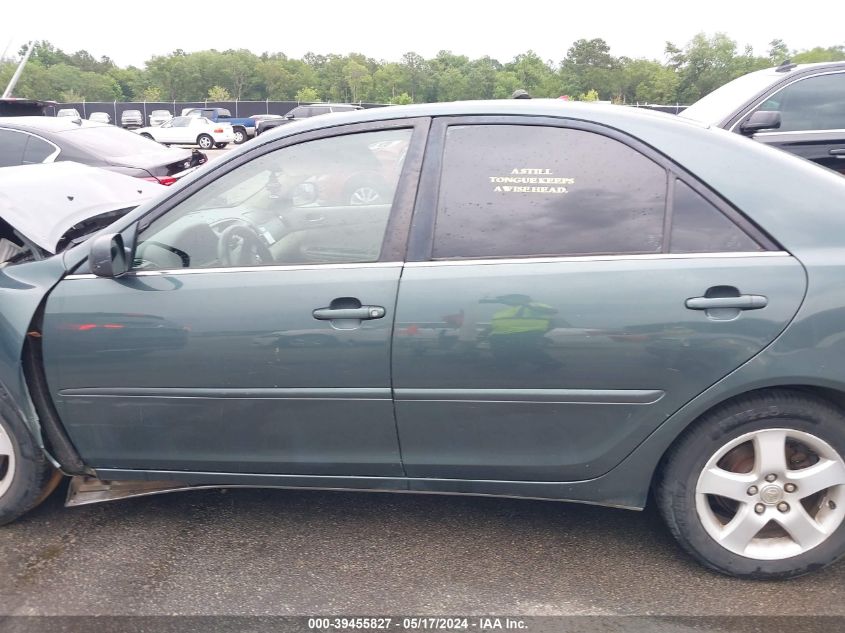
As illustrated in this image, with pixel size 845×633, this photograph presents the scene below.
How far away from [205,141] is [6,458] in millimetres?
26989

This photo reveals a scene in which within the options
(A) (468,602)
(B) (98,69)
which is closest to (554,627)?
(A) (468,602)

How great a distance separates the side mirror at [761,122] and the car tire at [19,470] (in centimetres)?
560

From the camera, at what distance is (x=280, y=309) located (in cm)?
254

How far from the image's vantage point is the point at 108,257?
8.54ft

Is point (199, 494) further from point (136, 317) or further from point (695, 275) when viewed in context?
point (695, 275)

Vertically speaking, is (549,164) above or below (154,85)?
below

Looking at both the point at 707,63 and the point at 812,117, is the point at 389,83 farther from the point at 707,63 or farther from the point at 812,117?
the point at 812,117

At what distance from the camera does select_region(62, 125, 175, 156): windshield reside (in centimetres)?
694

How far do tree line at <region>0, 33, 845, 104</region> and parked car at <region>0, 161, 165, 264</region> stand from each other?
11544 millimetres

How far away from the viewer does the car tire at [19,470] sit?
2809 millimetres

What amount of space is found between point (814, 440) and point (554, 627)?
1.07 meters

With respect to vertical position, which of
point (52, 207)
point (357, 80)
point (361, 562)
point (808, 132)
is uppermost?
point (357, 80)

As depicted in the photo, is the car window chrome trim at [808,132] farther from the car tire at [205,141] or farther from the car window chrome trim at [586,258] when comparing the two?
the car tire at [205,141]

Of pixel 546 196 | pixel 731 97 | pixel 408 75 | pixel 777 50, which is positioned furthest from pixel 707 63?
pixel 546 196
